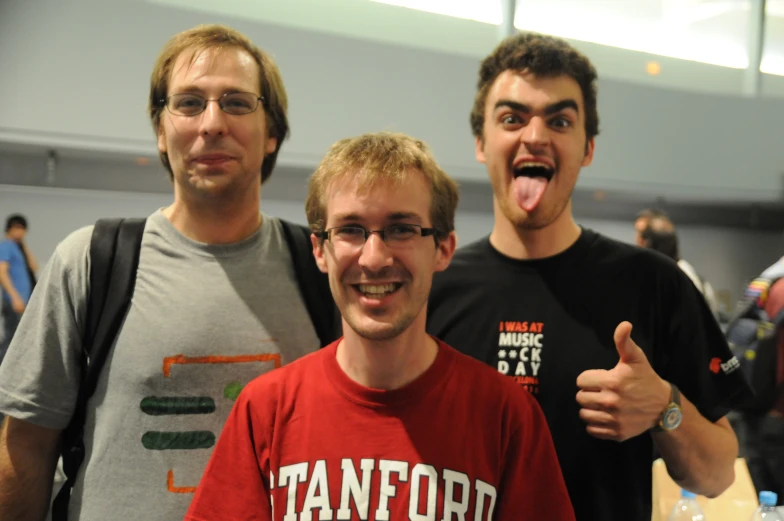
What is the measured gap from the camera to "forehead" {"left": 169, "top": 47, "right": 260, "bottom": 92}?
1616 mm

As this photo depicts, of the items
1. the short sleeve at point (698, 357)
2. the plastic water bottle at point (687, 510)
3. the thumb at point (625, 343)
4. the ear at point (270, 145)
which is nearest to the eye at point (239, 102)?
the ear at point (270, 145)

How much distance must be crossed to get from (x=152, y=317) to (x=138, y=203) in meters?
3.45

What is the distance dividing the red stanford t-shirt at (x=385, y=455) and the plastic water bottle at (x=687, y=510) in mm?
1044

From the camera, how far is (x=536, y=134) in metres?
1.63

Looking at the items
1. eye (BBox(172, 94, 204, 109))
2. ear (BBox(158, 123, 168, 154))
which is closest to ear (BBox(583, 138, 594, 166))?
eye (BBox(172, 94, 204, 109))

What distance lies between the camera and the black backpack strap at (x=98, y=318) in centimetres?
155

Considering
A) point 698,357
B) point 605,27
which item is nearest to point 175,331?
point 698,357

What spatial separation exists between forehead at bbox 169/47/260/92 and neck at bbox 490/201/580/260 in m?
0.72

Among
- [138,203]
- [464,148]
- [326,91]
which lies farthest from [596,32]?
[138,203]

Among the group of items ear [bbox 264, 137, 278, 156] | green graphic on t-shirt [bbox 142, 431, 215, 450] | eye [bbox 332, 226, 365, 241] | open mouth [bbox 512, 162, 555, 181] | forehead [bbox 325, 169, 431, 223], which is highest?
ear [bbox 264, 137, 278, 156]

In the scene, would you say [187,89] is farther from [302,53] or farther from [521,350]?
[302,53]

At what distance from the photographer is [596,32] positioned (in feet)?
21.1

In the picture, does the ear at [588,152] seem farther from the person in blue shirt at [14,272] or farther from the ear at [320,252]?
the person in blue shirt at [14,272]

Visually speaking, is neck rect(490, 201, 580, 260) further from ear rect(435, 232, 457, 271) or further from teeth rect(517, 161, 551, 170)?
ear rect(435, 232, 457, 271)
